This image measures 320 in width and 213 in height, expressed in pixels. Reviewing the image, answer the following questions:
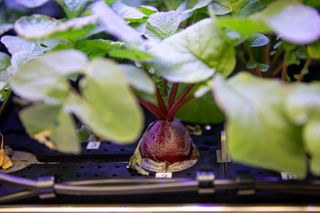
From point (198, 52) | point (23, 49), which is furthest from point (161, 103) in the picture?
point (23, 49)

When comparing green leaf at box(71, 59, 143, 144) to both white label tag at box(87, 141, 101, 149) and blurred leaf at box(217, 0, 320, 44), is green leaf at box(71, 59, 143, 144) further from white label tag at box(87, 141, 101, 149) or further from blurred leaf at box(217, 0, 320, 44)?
white label tag at box(87, 141, 101, 149)

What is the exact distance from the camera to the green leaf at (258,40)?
1.95 feet

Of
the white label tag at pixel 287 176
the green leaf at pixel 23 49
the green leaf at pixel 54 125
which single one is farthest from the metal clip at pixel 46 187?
the white label tag at pixel 287 176

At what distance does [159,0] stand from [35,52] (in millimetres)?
365

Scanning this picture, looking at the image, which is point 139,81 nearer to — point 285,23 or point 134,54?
point 134,54

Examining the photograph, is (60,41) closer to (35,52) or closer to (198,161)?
(35,52)

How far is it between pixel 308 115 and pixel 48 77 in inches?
10.3

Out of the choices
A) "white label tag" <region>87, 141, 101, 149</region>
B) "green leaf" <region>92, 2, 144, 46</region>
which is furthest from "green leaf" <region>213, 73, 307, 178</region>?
"white label tag" <region>87, 141, 101, 149</region>

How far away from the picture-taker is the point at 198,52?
50cm

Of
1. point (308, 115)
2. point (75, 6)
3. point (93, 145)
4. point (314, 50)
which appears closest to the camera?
point (308, 115)

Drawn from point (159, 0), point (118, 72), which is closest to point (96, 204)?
point (118, 72)

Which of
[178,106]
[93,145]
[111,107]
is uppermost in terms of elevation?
[111,107]

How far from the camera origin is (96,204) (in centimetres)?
50

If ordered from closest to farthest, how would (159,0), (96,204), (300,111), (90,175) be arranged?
(300,111)
(96,204)
(90,175)
(159,0)
